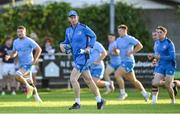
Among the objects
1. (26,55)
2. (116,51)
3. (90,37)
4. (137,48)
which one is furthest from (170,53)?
(116,51)

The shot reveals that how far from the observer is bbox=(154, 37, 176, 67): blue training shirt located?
2370cm

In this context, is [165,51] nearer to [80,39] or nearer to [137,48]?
[137,48]

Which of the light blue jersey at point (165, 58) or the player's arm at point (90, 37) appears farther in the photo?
the light blue jersey at point (165, 58)

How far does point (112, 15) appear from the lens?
39188mm

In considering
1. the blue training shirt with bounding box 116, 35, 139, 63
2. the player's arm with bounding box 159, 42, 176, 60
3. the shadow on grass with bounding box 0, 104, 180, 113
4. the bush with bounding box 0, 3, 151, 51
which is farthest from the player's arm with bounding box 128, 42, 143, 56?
the bush with bounding box 0, 3, 151, 51

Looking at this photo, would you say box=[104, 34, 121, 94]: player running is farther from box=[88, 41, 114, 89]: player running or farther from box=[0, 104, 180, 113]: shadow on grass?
box=[0, 104, 180, 113]: shadow on grass

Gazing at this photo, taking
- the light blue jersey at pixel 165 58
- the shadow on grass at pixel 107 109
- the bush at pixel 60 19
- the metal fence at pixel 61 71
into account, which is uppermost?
the bush at pixel 60 19

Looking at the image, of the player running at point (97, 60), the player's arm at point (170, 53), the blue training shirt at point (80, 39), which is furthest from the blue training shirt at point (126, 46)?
the blue training shirt at point (80, 39)

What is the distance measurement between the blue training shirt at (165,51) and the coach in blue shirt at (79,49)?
291 cm

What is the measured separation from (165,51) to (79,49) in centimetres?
324

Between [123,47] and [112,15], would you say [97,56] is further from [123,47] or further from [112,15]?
[112,15]

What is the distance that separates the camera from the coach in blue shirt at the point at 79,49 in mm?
21469

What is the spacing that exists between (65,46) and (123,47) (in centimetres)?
565

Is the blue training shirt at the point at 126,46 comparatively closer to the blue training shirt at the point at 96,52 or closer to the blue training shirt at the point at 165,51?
the blue training shirt at the point at 96,52
